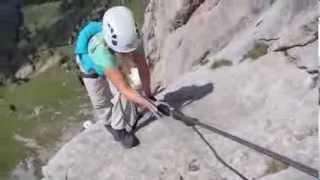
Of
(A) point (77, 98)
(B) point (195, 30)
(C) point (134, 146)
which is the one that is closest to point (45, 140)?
(A) point (77, 98)

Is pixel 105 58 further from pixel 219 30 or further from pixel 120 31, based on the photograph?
pixel 219 30

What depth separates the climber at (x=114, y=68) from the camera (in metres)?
10.2

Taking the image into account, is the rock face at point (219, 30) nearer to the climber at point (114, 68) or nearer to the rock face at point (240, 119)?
the rock face at point (240, 119)

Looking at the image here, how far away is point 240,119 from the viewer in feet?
35.6

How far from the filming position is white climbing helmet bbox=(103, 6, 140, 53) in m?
10.2

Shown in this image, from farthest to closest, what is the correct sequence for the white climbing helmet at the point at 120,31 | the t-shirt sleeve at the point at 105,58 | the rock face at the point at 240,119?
the t-shirt sleeve at the point at 105,58, the white climbing helmet at the point at 120,31, the rock face at the point at 240,119

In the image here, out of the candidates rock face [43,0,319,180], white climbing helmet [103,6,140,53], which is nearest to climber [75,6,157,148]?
white climbing helmet [103,6,140,53]

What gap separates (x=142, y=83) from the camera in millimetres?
11062

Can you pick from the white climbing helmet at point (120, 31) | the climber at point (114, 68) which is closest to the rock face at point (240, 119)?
the climber at point (114, 68)

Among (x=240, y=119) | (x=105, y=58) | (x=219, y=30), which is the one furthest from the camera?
(x=219, y=30)

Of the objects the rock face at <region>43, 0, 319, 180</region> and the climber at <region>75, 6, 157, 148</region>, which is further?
the climber at <region>75, 6, 157, 148</region>

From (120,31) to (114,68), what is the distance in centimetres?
43

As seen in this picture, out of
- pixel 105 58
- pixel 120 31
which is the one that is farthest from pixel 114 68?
pixel 120 31

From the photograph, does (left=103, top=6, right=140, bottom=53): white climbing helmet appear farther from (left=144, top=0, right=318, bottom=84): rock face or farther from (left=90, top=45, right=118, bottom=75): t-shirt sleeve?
(left=144, top=0, right=318, bottom=84): rock face
